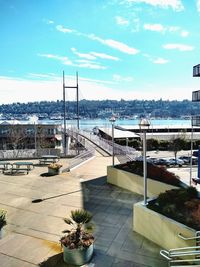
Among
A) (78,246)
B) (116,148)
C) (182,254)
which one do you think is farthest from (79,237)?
(116,148)

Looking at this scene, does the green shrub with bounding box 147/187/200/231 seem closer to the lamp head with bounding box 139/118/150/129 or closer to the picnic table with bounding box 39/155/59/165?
the lamp head with bounding box 139/118/150/129

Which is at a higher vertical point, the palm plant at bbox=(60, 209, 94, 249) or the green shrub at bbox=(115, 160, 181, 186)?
the green shrub at bbox=(115, 160, 181, 186)

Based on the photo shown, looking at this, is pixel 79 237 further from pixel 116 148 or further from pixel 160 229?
pixel 116 148

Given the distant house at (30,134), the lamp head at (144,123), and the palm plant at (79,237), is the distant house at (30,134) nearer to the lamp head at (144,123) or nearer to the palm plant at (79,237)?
the lamp head at (144,123)

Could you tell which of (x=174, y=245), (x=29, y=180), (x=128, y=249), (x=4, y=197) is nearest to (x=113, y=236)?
(x=128, y=249)

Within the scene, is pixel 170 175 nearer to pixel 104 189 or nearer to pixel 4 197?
pixel 104 189

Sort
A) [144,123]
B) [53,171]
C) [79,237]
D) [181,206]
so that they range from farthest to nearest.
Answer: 1. [53,171]
2. [144,123]
3. [181,206]
4. [79,237]

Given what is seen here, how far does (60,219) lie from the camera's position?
32.7 feet

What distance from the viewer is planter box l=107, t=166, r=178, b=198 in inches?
455

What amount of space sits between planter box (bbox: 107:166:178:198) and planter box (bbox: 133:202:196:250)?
9.25 ft

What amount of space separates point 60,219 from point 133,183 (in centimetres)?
429

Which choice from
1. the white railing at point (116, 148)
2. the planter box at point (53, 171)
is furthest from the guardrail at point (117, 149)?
the planter box at point (53, 171)

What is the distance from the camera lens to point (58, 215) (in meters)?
10.3

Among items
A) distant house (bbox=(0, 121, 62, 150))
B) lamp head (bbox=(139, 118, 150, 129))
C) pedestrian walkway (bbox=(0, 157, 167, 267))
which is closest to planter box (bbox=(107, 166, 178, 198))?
pedestrian walkway (bbox=(0, 157, 167, 267))
